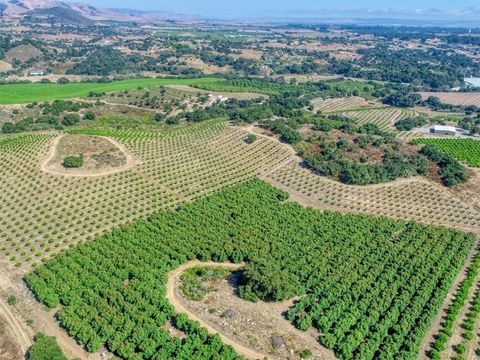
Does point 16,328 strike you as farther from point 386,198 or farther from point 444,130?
point 444,130

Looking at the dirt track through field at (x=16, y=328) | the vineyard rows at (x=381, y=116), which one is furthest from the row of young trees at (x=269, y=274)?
the vineyard rows at (x=381, y=116)

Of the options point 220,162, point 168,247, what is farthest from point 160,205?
point 220,162

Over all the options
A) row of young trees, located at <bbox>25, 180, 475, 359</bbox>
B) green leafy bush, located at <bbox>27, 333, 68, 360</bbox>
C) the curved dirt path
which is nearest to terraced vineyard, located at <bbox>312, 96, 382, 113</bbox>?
the curved dirt path

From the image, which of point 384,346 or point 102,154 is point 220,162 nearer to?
point 102,154

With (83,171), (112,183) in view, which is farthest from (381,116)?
(83,171)

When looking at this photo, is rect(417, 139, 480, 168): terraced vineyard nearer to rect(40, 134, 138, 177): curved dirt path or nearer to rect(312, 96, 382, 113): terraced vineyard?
rect(312, 96, 382, 113): terraced vineyard
